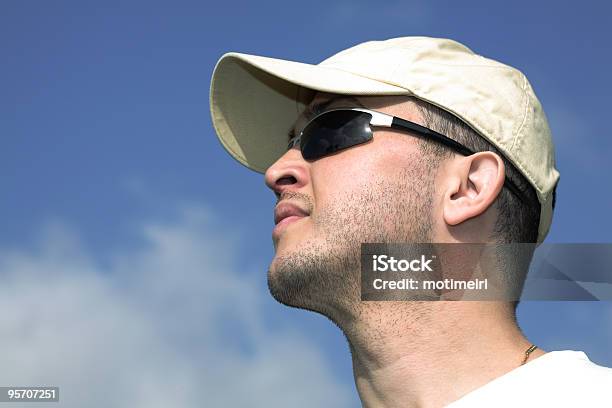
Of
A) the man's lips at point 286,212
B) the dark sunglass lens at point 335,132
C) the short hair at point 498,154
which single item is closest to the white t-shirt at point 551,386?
the short hair at point 498,154

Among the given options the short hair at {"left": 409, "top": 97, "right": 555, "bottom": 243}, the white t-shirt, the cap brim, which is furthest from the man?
the cap brim

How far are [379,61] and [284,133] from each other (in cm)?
118

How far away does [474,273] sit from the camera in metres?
4.08

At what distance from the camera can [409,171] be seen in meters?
4.09

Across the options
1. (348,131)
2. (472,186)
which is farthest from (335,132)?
(472,186)

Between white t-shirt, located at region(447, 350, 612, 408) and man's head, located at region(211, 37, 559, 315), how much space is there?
80 centimetres

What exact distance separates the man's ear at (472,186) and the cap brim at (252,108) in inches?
37.7

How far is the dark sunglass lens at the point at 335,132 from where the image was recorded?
13.8 ft

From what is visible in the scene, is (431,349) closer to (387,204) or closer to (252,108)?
(387,204)

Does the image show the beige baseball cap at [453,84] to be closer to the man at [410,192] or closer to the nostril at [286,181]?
the man at [410,192]

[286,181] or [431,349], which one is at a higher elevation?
[286,181]

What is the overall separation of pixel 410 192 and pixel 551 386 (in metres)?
1.17

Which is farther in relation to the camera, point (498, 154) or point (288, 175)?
point (288, 175)

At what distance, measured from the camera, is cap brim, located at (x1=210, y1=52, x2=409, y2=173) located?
487 centimetres
